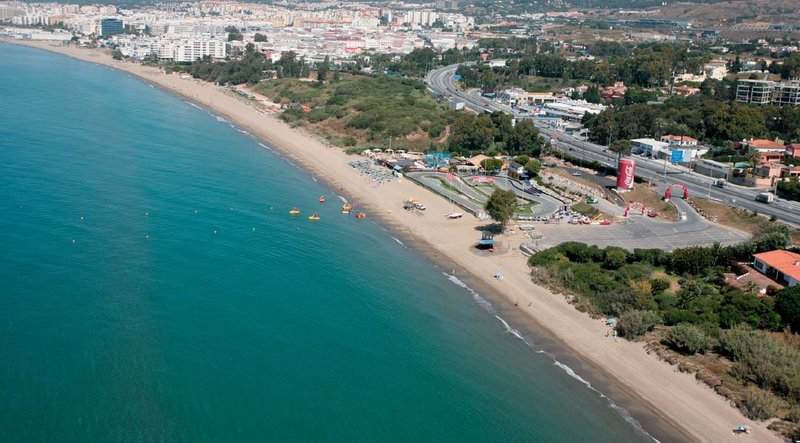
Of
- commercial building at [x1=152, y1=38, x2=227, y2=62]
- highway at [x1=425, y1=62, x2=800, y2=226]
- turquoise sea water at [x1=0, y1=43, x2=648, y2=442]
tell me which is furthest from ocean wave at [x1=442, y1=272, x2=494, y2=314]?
commercial building at [x1=152, y1=38, x2=227, y2=62]

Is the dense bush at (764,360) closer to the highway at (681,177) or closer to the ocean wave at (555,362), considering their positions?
the ocean wave at (555,362)

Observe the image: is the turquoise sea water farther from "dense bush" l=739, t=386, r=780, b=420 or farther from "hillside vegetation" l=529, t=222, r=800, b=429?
"hillside vegetation" l=529, t=222, r=800, b=429

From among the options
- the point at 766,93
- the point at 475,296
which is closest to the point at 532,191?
the point at 475,296

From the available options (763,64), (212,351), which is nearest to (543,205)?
(212,351)

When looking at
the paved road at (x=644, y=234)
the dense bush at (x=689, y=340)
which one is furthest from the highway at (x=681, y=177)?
the dense bush at (x=689, y=340)

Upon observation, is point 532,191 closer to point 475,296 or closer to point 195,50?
point 475,296

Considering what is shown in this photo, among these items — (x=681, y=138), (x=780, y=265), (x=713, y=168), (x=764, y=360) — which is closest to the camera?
(x=764, y=360)
